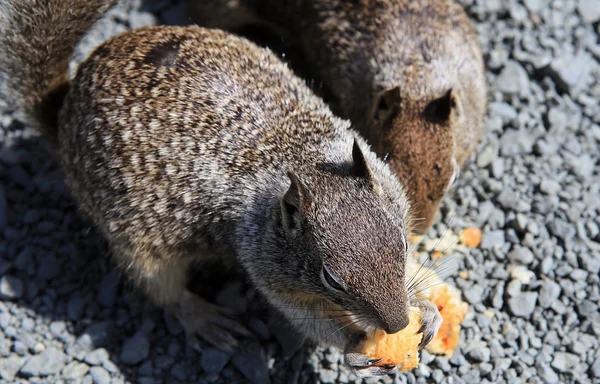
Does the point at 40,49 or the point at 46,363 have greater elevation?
the point at 40,49

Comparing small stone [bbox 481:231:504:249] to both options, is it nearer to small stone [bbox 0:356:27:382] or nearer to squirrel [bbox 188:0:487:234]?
squirrel [bbox 188:0:487:234]

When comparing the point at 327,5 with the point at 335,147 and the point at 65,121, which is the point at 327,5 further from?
the point at 65,121

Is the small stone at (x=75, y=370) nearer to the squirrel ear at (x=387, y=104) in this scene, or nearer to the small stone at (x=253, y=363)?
the small stone at (x=253, y=363)

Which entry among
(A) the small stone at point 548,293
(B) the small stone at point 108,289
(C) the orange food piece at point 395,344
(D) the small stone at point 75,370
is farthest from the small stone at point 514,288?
(D) the small stone at point 75,370

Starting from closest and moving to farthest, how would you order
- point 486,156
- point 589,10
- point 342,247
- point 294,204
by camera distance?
point 342,247
point 294,204
point 486,156
point 589,10

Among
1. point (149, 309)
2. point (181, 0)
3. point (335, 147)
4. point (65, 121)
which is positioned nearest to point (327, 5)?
point (181, 0)

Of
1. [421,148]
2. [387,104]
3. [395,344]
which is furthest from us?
[387,104]

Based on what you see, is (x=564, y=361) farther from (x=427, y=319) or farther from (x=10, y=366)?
(x=10, y=366)

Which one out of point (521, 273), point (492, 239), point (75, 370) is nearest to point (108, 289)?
point (75, 370)
